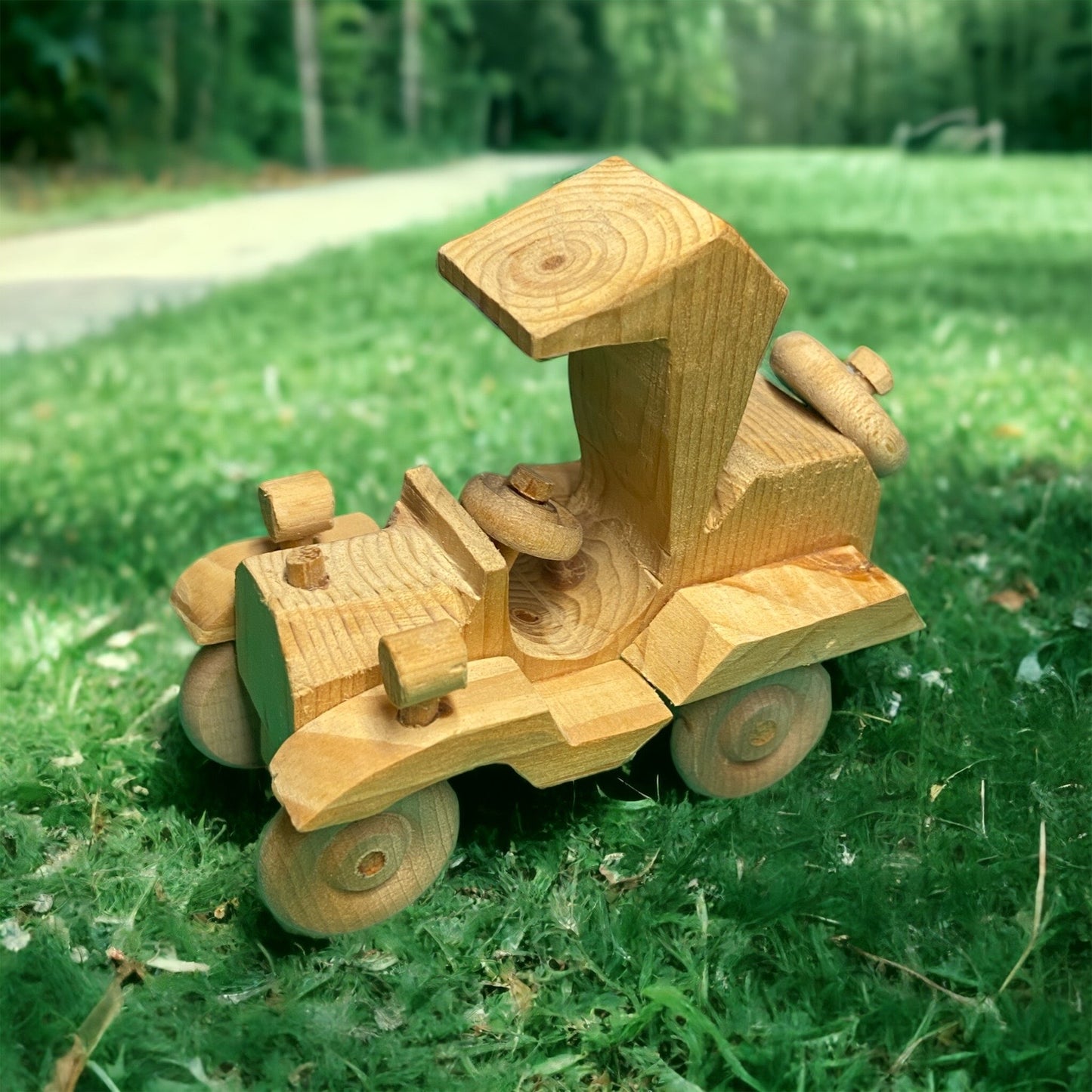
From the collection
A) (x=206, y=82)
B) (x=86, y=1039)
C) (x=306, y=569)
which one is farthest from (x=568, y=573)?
(x=206, y=82)

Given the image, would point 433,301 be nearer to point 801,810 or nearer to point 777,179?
point 777,179

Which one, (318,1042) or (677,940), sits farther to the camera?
(677,940)

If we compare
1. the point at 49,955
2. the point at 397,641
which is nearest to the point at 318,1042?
the point at 49,955

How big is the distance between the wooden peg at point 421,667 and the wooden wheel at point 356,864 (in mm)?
125

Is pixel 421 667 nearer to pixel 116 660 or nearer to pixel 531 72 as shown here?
pixel 116 660

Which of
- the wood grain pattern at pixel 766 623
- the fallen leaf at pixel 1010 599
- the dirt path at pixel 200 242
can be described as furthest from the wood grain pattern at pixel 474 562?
the dirt path at pixel 200 242

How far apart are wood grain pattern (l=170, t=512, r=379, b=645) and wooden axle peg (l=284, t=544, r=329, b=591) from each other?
17 centimetres

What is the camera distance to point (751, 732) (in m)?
1.82

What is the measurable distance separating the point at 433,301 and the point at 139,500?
1709mm

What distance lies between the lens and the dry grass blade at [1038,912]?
60.5 inches

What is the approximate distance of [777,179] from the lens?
19.9 feet

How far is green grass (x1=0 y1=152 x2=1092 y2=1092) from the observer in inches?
59.5

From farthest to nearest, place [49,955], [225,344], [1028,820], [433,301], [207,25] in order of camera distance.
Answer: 1. [207,25]
2. [433,301]
3. [225,344]
4. [1028,820]
5. [49,955]

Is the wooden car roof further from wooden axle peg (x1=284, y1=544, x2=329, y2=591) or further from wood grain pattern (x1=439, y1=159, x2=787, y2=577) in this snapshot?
wooden axle peg (x1=284, y1=544, x2=329, y2=591)
